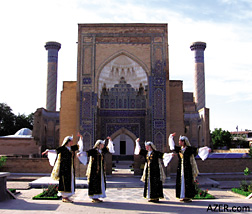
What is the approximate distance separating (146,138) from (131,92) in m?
2.45

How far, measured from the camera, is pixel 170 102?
38.1 feet

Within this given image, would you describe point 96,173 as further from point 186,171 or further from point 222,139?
point 222,139

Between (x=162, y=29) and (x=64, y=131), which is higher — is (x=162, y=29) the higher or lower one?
the higher one

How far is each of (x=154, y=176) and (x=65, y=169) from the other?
68.5 inches

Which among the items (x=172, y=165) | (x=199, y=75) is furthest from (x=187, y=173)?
(x=199, y=75)

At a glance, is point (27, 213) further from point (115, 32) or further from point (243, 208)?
point (115, 32)

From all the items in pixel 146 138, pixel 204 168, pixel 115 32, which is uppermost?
pixel 115 32

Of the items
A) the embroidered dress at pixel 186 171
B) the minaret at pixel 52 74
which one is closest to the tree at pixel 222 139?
the minaret at pixel 52 74

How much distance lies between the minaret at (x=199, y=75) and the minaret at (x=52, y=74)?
12.2m

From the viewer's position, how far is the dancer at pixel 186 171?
569 cm

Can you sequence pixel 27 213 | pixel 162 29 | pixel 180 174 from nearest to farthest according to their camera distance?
pixel 27 213 → pixel 180 174 → pixel 162 29

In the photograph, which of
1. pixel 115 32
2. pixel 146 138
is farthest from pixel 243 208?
pixel 115 32

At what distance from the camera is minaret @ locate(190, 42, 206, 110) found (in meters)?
25.1

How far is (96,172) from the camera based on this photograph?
5.83 m
